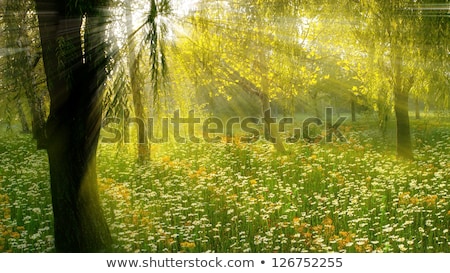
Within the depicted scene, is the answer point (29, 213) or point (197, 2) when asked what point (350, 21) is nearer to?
point (197, 2)

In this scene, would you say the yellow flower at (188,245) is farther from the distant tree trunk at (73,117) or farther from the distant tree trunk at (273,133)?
the distant tree trunk at (273,133)

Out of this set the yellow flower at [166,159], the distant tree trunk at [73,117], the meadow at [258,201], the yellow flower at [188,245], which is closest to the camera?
the distant tree trunk at [73,117]

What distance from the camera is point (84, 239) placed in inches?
188

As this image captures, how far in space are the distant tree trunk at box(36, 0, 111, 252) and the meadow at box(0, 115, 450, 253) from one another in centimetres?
58

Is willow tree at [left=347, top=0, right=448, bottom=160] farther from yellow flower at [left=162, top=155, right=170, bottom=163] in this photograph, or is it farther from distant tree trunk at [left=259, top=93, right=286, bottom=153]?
yellow flower at [left=162, top=155, right=170, bottom=163]

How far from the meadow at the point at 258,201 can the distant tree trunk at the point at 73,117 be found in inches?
22.9

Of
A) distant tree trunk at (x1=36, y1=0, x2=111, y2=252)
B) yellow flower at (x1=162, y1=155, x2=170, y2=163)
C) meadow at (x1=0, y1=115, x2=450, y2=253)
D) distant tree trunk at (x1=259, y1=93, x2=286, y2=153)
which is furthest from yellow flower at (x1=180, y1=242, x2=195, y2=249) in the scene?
distant tree trunk at (x1=259, y1=93, x2=286, y2=153)

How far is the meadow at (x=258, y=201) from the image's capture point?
5.34 m

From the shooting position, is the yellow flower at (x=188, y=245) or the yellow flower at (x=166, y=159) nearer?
the yellow flower at (x=188, y=245)

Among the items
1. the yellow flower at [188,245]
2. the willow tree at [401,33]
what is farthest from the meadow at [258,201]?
the willow tree at [401,33]

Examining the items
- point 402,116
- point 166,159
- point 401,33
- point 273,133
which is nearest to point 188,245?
point 401,33

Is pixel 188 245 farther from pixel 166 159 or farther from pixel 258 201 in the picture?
pixel 166 159

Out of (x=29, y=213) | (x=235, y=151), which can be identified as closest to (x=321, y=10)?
(x=235, y=151)
